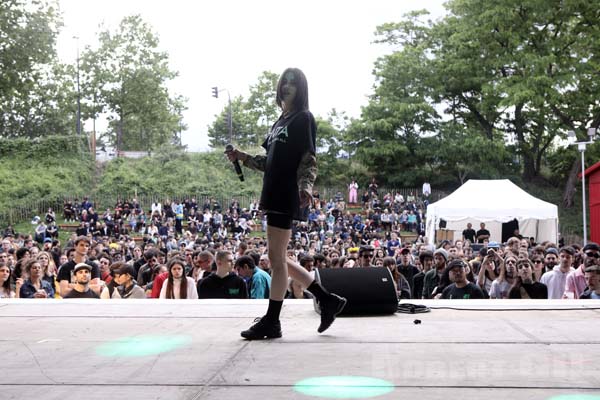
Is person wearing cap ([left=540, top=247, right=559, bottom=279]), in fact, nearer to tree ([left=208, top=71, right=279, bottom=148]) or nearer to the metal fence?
the metal fence

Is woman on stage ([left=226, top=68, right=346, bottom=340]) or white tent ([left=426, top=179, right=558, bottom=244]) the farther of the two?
white tent ([left=426, top=179, right=558, bottom=244])

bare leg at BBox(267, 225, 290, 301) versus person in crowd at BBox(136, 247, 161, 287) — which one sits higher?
bare leg at BBox(267, 225, 290, 301)

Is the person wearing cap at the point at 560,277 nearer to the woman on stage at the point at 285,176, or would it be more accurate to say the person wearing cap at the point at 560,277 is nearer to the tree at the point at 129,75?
the woman on stage at the point at 285,176

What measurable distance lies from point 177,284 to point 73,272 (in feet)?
5.97

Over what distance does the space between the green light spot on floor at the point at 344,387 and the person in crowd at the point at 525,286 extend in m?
4.87

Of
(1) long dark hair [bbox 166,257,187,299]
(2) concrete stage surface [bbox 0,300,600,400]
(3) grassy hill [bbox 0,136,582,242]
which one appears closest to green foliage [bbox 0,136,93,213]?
(3) grassy hill [bbox 0,136,582,242]

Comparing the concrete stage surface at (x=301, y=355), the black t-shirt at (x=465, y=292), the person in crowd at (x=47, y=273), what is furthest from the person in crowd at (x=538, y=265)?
the person in crowd at (x=47, y=273)

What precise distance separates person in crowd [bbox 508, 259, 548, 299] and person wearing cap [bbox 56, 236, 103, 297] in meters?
4.75

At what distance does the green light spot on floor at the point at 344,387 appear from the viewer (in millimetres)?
2812

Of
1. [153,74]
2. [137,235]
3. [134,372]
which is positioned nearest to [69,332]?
[134,372]

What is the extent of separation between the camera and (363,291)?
4.92 meters

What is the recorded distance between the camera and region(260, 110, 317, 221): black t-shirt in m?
3.97

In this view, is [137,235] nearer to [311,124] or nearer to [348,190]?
[348,190]

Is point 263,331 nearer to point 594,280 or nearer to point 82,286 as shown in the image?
point 594,280
